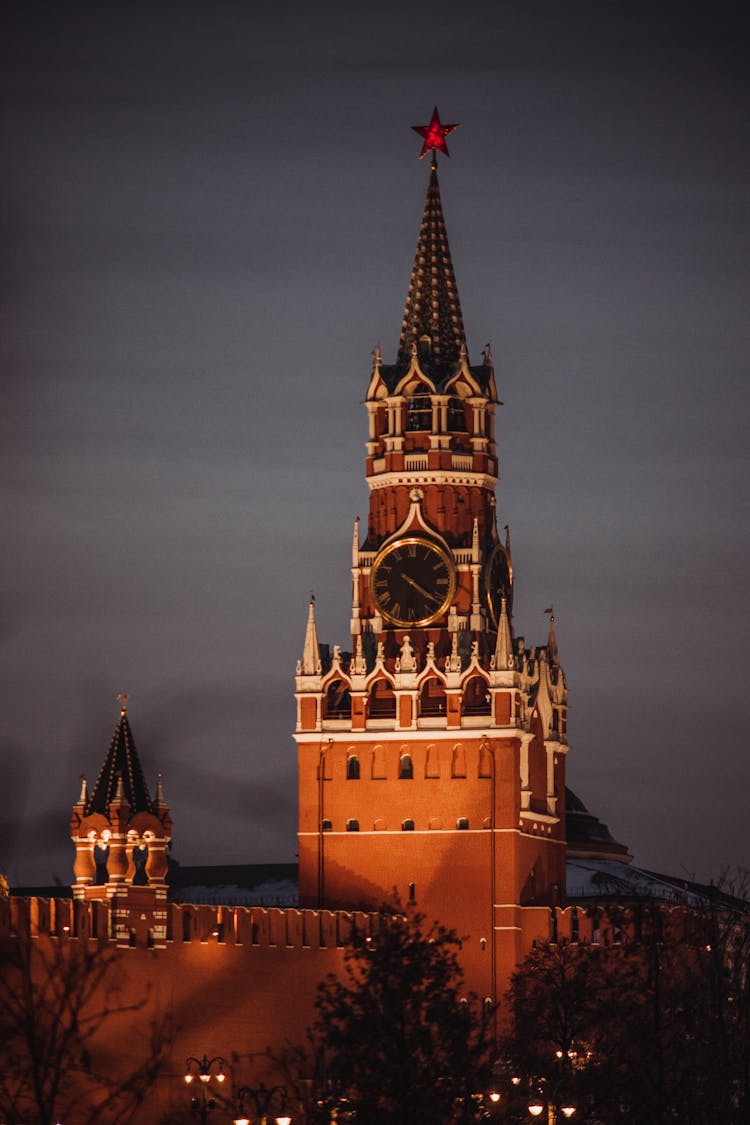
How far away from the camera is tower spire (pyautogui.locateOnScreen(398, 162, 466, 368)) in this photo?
131 m

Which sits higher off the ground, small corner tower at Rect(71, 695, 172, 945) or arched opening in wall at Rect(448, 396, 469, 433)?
arched opening in wall at Rect(448, 396, 469, 433)

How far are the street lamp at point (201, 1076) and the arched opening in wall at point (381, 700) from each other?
2568 centimetres

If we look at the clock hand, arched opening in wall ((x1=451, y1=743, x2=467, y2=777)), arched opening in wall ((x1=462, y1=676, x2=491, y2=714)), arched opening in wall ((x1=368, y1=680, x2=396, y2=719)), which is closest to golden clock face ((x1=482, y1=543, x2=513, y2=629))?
the clock hand

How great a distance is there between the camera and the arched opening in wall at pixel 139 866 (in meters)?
107

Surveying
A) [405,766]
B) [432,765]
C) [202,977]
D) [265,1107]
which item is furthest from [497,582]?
[265,1107]

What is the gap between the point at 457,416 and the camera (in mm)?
130750

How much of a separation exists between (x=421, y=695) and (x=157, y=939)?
86.8ft

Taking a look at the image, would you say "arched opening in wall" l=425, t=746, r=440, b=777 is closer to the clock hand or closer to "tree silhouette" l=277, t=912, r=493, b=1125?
the clock hand

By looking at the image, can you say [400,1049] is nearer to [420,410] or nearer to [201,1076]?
[201,1076]

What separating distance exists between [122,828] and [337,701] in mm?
21234

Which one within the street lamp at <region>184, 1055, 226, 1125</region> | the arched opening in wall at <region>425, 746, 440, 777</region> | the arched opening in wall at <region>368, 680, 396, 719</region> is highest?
the arched opening in wall at <region>368, 680, 396, 719</region>

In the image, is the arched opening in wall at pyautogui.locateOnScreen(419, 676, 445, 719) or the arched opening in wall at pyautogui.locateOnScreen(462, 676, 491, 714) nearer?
the arched opening in wall at pyautogui.locateOnScreen(462, 676, 491, 714)

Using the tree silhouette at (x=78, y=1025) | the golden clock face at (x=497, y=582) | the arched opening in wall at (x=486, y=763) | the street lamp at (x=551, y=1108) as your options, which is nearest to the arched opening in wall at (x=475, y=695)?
the arched opening in wall at (x=486, y=763)

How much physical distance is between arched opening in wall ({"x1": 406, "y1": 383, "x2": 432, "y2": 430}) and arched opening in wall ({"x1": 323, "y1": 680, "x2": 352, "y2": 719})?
38.4 ft
